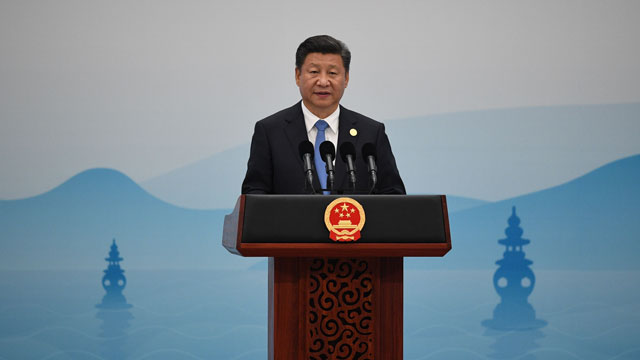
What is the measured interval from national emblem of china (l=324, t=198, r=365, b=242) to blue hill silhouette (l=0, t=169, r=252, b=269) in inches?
93.8

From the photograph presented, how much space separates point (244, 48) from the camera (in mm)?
3914

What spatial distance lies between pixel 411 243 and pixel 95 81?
9.57ft

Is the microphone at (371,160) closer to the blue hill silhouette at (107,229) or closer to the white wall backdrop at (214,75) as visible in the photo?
the white wall backdrop at (214,75)

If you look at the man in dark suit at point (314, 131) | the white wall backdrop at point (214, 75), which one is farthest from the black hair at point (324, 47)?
the white wall backdrop at point (214, 75)

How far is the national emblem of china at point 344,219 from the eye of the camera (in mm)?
1499

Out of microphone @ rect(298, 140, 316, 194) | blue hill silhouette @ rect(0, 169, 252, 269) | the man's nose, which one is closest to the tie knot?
the man's nose

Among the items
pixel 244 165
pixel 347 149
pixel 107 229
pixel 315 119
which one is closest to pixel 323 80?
pixel 315 119

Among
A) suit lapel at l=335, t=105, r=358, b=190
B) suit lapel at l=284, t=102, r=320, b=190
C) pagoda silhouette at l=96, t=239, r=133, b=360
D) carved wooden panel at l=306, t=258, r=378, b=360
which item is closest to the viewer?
carved wooden panel at l=306, t=258, r=378, b=360

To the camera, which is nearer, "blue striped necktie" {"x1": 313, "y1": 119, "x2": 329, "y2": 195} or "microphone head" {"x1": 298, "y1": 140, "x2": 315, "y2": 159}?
"microphone head" {"x1": 298, "y1": 140, "x2": 315, "y2": 159}

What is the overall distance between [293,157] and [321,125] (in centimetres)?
14

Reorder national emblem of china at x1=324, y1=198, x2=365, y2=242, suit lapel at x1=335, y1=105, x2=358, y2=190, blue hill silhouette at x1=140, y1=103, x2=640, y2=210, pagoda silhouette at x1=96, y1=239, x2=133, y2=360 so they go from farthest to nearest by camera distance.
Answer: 1. blue hill silhouette at x1=140, y1=103, x2=640, y2=210
2. pagoda silhouette at x1=96, y1=239, x2=133, y2=360
3. suit lapel at x1=335, y1=105, x2=358, y2=190
4. national emblem of china at x1=324, y1=198, x2=365, y2=242

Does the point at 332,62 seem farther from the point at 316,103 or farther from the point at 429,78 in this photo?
the point at 429,78

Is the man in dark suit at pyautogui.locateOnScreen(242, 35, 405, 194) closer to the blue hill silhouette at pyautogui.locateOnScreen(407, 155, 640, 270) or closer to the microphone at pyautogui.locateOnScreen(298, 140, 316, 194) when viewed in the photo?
the microphone at pyautogui.locateOnScreen(298, 140, 316, 194)

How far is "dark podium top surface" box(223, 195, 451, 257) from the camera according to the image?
150 centimetres
